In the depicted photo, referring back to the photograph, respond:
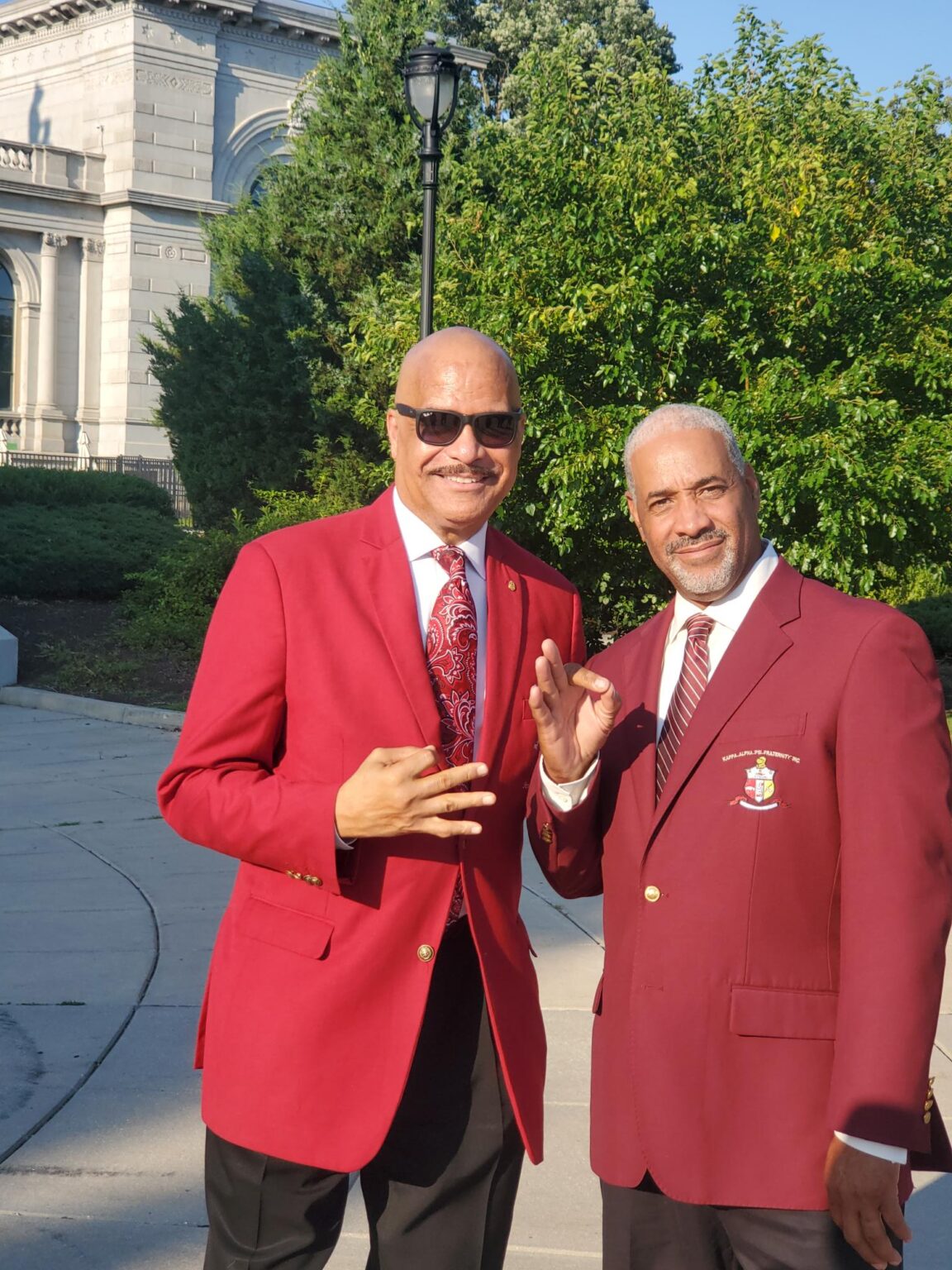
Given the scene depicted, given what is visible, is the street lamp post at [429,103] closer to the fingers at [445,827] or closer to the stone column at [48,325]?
the fingers at [445,827]

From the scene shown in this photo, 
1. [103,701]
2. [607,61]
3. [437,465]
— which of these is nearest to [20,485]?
[103,701]

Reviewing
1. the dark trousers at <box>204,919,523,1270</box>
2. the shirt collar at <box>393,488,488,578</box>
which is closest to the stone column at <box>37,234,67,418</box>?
the shirt collar at <box>393,488,488,578</box>

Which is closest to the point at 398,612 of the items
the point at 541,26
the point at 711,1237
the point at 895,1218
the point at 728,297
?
the point at 711,1237

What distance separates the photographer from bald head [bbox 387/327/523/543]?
298cm

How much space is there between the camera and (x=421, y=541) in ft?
10.1

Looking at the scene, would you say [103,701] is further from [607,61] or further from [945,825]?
[945,825]

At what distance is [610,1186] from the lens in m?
2.73

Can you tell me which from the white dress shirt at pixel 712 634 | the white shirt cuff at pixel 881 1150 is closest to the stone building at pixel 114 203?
the white dress shirt at pixel 712 634

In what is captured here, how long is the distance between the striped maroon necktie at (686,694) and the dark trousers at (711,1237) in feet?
2.52

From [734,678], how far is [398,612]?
0.72m

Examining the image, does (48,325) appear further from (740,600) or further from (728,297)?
(740,600)

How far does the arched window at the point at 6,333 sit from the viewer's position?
37.0 metres

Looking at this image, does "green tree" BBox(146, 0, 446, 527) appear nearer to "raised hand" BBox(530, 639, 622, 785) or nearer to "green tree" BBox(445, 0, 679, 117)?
"raised hand" BBox(530, 639, 622, 785)

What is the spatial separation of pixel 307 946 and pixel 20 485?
762 inches
